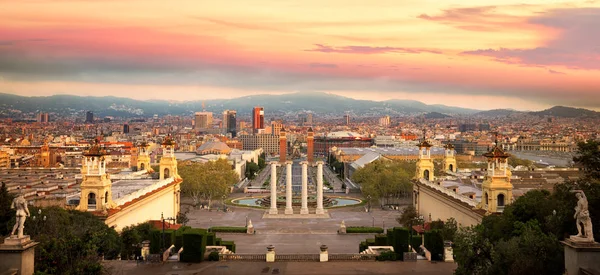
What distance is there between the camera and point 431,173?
66.0 meters

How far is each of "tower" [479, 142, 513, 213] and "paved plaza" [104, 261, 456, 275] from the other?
4.95 m

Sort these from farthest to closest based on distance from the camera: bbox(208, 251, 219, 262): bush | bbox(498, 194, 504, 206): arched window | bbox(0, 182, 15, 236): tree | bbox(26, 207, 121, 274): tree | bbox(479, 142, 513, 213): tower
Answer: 1. bbox(498, 194, 504, 206): arched window
2. bbox(479, 142, 513, 213): tower
3. bbox(208, 251, 219, 262): bush
4. bbox(0, 182, 15, 236): tree
5. bbox(26, 207, 121, 274): tree

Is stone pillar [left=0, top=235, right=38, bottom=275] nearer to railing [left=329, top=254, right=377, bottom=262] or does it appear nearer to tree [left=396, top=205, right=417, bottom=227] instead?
railing [left=329, top=254, right=377, bottom=262]

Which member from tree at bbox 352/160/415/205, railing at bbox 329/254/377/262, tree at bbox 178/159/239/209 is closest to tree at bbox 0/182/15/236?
railing at bbox 329/254/377/262

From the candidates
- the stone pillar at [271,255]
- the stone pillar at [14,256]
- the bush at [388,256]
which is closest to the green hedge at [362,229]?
the bush at [388,256]

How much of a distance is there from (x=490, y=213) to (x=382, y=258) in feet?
22.4

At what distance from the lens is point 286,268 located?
39.6 m

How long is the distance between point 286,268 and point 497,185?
531 inches

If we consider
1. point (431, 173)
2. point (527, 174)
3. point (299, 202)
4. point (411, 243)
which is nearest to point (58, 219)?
point (411, 243)

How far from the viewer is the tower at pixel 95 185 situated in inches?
1751

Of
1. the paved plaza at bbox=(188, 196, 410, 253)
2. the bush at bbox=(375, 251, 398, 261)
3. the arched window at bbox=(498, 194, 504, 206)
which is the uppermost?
the arched window at bbox=(498, 194, 504, 206)

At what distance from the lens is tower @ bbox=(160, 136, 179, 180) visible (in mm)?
66438

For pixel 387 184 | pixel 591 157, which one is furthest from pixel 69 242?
pixel 387 184

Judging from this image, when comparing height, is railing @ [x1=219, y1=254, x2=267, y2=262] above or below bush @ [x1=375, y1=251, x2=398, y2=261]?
below
